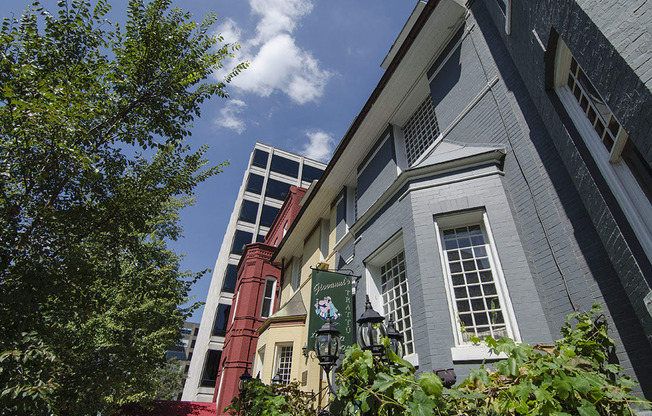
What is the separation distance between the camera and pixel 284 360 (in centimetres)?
1132

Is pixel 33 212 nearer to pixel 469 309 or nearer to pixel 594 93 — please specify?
pixel 469 309

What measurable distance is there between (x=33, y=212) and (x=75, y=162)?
3.31 feet

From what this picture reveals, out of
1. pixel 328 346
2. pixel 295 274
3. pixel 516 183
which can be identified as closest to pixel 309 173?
pixel 295 274

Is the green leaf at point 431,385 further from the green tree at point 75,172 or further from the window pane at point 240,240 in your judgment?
the window pane at point 240,240

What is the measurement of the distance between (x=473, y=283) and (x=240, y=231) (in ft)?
88.9

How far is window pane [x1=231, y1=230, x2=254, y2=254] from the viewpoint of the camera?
29.2 m

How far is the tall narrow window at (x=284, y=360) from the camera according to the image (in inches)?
434

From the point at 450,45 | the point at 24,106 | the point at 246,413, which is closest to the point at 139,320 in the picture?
the point at 246,413

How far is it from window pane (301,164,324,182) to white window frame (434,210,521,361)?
31.6 m

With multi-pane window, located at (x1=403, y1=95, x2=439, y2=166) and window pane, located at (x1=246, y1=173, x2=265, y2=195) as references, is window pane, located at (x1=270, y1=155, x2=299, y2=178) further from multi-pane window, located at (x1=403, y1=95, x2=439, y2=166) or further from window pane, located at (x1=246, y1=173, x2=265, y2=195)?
multi-pane window, located at (x1=403, y1=95, x2=439, y2=166)

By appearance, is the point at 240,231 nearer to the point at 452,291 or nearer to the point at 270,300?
the point at 270,300

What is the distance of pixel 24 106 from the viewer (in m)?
4.04

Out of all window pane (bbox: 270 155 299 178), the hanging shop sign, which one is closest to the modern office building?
window pane (bbox: 270 155 299 178)

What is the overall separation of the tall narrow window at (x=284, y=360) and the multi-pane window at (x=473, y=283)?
7.62m
